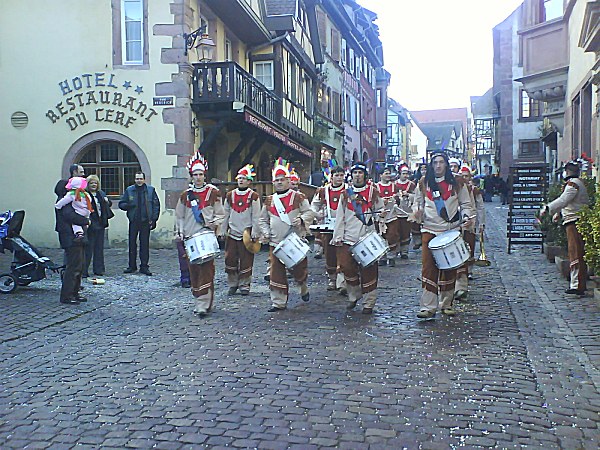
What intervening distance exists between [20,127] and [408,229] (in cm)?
974

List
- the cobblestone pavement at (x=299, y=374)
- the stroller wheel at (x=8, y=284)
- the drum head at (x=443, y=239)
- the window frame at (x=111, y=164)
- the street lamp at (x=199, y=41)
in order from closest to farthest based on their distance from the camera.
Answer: the cobblestone pavement at (x=299, y=374) < the drum head at (x=443, y=239) < the stroller wheel at (x=8, y=284) < the street lamp at (x=199, y=41) < the window frame at (x=111, y=164)

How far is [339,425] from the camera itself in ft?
16.1

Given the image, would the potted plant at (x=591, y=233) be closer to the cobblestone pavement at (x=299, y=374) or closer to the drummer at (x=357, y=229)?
the cobblestone pavement at (x=299, y=374)

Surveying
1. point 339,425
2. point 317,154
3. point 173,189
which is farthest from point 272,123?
point 339,425

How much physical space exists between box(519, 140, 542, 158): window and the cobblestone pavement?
117 ft

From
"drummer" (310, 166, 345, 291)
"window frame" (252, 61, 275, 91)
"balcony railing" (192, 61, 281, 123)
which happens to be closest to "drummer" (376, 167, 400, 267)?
"drummer" (310, 166, 345, 291)

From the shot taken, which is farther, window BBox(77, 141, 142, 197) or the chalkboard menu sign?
window BBox(77, 141, 142, 197)

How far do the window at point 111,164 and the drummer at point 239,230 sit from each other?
7876 millimetres

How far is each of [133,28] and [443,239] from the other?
12009 mm

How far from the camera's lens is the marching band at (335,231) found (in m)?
8.59

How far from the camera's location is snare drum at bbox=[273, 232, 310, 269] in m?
9.17

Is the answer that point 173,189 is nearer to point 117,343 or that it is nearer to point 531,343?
point 117,343

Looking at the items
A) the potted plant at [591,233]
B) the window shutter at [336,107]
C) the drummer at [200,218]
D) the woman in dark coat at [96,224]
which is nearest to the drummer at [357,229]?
the drummer at [200,218]

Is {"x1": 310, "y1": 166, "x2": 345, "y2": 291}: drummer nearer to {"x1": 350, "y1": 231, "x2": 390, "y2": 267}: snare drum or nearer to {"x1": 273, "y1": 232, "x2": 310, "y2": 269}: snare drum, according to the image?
{"x1": 273, "y1": 232, "x2": 310, "y2": 269}: snare drum
